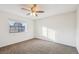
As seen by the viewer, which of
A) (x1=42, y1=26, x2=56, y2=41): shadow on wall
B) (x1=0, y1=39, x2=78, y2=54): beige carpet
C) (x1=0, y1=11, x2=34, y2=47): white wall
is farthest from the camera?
(x1=42, y1=26, x2=56, y2=41): shadow on wall

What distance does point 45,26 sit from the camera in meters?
5.48

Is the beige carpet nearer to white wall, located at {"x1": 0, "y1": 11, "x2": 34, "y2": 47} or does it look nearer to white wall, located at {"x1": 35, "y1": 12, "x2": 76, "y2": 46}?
white wall, located at {"x1": 0, "y1": 11, "x2": 34, "y2": 47}

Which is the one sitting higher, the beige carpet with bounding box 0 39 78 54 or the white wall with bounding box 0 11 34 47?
the white wall with bounding box 0 11 34 47

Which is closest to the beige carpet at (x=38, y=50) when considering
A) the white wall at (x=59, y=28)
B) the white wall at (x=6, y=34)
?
the white wall at (x=6, y=34)

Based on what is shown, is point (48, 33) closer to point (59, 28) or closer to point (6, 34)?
point (59, 28)

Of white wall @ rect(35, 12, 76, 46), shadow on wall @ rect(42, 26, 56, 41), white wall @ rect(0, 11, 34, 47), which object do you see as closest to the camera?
white wall @ rect(0, 11, 34, 47)

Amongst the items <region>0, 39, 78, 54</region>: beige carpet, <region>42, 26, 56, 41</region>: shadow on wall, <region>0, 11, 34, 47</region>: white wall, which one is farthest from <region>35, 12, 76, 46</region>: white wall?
<region>0, 11, 34, 47</region>: white wall

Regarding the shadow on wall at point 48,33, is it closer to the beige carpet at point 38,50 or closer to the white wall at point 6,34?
the beige carpet at point 38,50

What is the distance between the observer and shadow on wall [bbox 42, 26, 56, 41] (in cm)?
479

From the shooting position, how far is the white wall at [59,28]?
376 cm

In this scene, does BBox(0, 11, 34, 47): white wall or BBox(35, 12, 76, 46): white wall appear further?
BBox(35, 12, 76, 46): white wall

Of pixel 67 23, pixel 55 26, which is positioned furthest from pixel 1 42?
pixel 67 23

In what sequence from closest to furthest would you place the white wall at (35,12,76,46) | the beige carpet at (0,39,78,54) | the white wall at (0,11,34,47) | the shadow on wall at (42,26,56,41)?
1. the beige carpet at (0,39,78,54)
2. the white wall at (0,11,34,47)
3. the white wall at (35,12,76,46)
4. the shadow on wall at (42,26,56,41)
